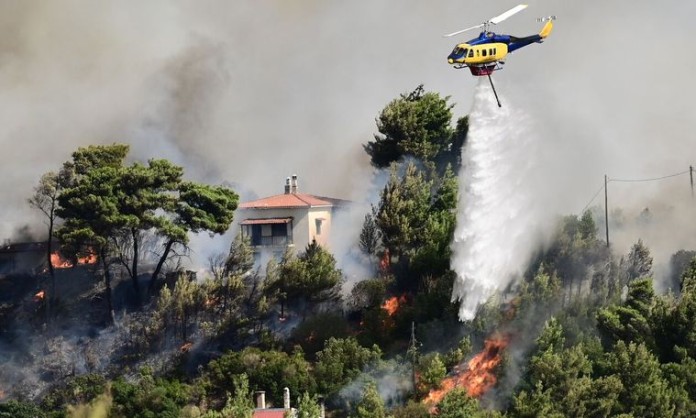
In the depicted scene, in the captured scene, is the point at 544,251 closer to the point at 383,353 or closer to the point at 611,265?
the point at 611,265

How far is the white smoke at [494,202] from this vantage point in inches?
1981

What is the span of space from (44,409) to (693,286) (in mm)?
20344

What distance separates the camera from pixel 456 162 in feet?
195

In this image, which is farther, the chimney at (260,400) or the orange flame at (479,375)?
the chimney at (260,400)

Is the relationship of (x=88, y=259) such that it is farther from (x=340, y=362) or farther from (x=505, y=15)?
(x=505, y=15)

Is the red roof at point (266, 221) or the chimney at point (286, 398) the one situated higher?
the red roof at point (266, 221)

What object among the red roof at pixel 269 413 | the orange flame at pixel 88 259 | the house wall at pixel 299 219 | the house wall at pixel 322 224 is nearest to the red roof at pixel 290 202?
the house wall at pixel 299 219

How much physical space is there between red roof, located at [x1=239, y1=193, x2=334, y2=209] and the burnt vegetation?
8.08ft

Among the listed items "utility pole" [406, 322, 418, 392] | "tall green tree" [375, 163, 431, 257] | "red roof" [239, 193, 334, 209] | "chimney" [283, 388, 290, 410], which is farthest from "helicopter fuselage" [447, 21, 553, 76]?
"chimney" [283, 388, 290, 410]

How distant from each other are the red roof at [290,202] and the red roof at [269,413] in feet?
42.9

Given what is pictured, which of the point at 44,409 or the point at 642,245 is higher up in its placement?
the point at 642,245

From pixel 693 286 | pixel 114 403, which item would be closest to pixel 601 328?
pixel 693 286

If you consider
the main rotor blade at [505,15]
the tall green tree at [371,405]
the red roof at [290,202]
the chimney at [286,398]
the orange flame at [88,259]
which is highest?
the main rotor blade at [505,15]

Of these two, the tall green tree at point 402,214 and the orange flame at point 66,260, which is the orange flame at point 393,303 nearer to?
the tall green tree at point 402,214
